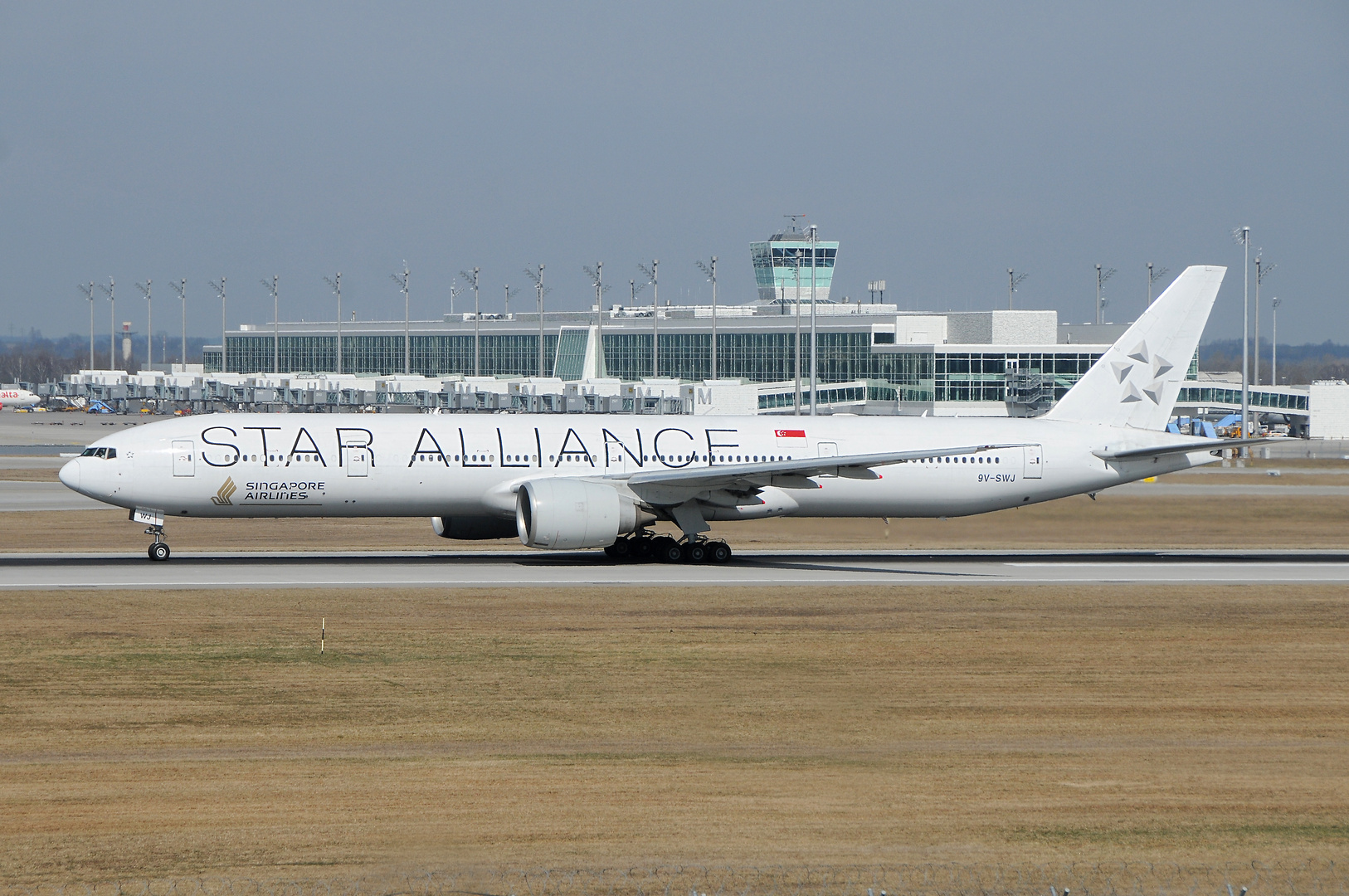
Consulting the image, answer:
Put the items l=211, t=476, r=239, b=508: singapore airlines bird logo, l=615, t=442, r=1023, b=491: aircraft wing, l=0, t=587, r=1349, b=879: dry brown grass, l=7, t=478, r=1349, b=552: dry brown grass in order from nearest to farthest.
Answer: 1. l=0, t=587, r=1349, b=879: dry brown grass
2. l=211, t=476, r=239, b=508: singapore airlines bird logo
3. l=615, t=442, r=1023, b=491: aircraft wing
4. l=7, t=478, r=1349, b=552: dry brown grass

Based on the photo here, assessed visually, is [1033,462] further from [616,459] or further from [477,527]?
[477,527]

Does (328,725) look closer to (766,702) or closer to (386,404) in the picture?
(766,702)

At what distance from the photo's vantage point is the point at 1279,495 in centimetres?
5675

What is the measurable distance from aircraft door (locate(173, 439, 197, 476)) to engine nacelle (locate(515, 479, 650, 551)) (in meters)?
8.53

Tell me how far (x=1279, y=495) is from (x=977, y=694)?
41.2 metres

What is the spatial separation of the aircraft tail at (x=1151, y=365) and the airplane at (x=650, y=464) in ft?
0.18

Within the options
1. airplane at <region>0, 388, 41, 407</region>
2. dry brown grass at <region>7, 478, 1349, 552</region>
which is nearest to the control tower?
airplane at <region>0, 388, 41, 407</region>

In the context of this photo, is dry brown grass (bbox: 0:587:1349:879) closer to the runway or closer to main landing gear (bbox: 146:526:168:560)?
the runway

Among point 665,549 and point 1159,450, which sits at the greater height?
point 1159,450

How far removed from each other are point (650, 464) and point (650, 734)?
2065 centimetres

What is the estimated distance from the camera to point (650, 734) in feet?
60.0

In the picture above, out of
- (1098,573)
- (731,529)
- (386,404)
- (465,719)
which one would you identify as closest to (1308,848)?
(465,719)

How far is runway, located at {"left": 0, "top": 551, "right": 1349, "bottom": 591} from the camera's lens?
32.8 meters

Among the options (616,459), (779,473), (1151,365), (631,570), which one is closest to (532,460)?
(616,459)
